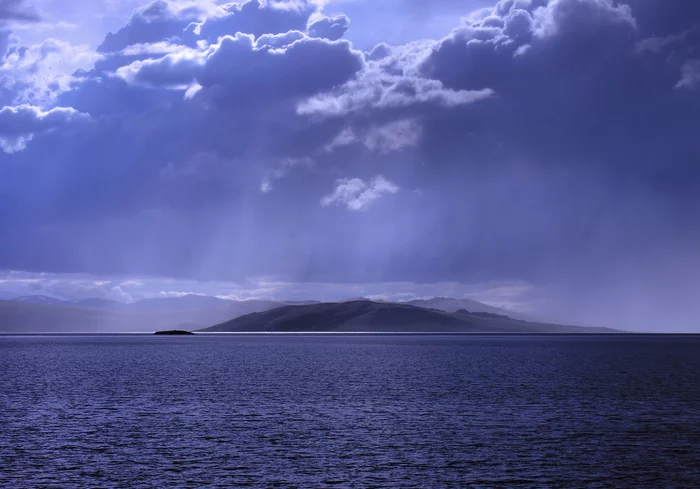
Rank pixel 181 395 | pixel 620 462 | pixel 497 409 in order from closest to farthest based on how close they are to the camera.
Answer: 1. pixel 620 462
2. pixel 497 409
3. pixel 181 395

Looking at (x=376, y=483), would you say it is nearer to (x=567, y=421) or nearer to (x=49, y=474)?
(x=49, y=474)

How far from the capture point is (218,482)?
164 feet

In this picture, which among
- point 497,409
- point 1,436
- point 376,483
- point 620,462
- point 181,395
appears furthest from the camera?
point 181,395

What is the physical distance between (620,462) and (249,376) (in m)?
99.3

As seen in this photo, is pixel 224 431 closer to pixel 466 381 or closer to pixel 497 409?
pixel 497 409

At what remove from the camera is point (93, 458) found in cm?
5766

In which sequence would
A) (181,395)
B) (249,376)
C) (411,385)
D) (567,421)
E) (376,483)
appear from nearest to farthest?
(376,483) → (567,421) → (181,395) → (411,385) → (249,376)

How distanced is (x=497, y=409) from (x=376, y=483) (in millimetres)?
41743

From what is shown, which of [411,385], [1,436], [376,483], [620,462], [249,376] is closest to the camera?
[376,483]

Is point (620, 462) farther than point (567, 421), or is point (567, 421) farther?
point (567, 421)

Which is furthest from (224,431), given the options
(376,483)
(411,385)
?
(411,385)

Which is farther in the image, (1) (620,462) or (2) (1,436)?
(2) (1,436)

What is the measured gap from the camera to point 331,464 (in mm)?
55906

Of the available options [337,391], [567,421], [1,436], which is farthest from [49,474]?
[337,391]
